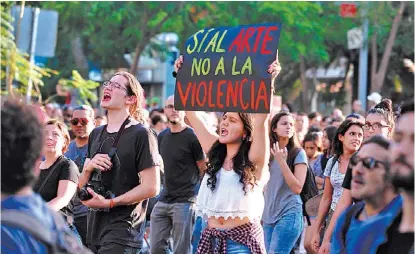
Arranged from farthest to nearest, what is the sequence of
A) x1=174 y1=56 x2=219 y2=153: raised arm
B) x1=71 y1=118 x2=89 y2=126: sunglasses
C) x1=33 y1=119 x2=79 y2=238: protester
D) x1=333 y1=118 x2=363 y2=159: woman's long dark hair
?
x1=71 y1=118 x2=89 y2=126: sunglasses < x1=333 y1=118 x2=363 y2=159: woman's long dark hair < x1=174 y1=56 x2=219 y2=153: raised arm < x1=33 y1=119 x2=79 y2=238: protester

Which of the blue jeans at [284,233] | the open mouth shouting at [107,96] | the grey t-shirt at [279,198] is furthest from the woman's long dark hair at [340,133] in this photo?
the open mouth shouting at [107,96]

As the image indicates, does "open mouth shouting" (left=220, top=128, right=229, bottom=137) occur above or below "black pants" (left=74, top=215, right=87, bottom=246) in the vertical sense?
above

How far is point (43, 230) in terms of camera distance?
3.90 metres

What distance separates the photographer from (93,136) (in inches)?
291

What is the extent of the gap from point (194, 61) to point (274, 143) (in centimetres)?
260

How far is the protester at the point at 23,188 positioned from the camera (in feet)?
12.9

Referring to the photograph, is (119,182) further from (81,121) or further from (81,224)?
(81,121)

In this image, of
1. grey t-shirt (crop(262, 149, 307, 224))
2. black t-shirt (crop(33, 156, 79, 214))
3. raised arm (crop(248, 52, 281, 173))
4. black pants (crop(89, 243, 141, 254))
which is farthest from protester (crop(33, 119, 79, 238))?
grey t-shirt (crop(262, 149, 307, 224))

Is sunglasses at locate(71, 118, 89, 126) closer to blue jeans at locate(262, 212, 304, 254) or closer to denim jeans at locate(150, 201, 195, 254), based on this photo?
denim jeans at locate(150, 201, 195, 254)

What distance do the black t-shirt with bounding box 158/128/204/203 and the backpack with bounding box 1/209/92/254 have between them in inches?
257

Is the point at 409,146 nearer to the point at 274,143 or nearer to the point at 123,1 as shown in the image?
the point at 274,143

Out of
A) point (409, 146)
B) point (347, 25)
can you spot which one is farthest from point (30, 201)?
point (347, 25)

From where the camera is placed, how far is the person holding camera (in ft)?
22.9

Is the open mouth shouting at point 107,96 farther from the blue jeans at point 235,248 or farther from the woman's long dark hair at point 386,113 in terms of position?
the woman's long dark hair at point 386,113
